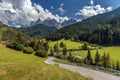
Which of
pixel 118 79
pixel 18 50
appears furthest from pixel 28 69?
pixel 18 50

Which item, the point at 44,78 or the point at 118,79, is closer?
the point at 44,78

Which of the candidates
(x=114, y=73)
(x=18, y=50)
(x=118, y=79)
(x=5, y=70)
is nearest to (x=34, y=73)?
(x=5, y=70)

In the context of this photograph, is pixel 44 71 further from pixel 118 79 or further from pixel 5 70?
pixel 118 79

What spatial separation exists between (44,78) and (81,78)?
499 centimetres

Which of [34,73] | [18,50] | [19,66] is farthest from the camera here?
[18,50]

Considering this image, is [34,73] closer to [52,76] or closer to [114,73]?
[52,76]

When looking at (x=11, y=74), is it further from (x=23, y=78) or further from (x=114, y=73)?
(x=114, y=73)

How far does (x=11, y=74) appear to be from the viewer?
25875 mm

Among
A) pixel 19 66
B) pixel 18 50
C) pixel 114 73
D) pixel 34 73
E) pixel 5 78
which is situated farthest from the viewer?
pixel 18 50

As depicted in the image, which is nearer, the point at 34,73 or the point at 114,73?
the point at 34,73

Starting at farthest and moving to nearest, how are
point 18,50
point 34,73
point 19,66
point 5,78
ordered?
1. point 18,50
2. point 19,66
3. point 34,73
4. point 5,78

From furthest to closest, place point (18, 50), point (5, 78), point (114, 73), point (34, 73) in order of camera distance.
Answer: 1. point (18, 50)
2. point (114, 73)
3. point (34, 73)
4. point (5, 78)

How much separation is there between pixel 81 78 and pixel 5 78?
9.23 m

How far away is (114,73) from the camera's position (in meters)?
36.0
